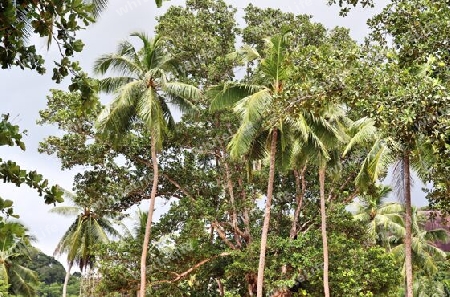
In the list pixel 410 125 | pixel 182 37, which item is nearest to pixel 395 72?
pixel 410 125

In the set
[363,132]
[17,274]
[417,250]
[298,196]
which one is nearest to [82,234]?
[17,274]

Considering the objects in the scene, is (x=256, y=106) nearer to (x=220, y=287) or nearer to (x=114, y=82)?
(x=114, y=82)

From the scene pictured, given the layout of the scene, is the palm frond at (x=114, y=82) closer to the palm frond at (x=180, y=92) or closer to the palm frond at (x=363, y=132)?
the palm frond at (x=180, y=92)

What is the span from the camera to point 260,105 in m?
12.2

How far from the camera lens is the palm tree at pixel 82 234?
74.9 ft

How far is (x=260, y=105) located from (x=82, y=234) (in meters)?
14.4

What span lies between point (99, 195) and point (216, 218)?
12.9ft

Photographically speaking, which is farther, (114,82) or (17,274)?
(17,274)

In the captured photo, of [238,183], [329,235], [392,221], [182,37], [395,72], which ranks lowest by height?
[395,72]

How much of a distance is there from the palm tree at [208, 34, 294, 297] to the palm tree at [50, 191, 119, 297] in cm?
1109

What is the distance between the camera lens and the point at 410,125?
5180 mm

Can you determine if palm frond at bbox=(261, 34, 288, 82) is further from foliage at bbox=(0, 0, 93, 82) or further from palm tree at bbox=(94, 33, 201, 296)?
foliage at bbox=(0, 0, 93, 82)

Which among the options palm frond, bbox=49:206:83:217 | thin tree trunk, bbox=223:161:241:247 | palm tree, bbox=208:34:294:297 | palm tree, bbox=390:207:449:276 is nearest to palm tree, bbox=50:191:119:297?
palm frond, bbox=49:206:83:217

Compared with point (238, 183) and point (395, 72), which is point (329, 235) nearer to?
point (238, 183)
